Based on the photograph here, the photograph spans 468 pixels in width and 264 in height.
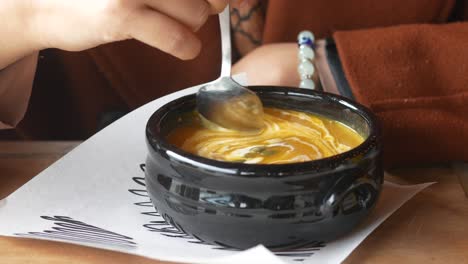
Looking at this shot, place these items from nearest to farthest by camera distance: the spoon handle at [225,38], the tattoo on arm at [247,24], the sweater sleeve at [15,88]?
the spoon handle at [225,38]
the sweater sleeve at [15,88]
the tattoo on arm at [247,24]

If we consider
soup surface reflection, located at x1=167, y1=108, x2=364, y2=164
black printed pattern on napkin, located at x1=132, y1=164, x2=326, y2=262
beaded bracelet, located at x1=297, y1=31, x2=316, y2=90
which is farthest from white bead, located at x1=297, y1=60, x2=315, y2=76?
black printed pattern on napkin, located at x1=132, y1=164, x2=326, y2=262

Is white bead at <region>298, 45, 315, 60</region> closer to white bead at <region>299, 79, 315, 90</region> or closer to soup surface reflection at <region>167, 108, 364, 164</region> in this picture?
white bead at <region>299, 79, 315, 90</region>

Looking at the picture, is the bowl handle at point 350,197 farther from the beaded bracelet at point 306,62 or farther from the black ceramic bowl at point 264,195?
the beaded bracelet at point 306,62

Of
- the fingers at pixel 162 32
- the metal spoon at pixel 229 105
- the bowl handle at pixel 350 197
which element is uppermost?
the fingers at pixel 162 32

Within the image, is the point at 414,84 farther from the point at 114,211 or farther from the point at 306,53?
the point at 114,211

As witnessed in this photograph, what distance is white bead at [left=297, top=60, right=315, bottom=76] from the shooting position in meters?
0.72

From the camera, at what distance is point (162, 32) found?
0.52 meters

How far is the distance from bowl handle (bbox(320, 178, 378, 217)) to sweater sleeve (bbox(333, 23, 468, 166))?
15 centimetres

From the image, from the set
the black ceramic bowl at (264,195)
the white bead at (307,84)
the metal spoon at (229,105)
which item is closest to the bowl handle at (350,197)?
the black ceramic bowl at (264,195)

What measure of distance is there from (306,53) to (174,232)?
298mm

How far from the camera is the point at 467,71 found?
25.9 inches

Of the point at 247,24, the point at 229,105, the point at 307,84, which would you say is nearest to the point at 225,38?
the point at 229,105

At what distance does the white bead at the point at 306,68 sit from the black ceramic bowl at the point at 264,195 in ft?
0.73

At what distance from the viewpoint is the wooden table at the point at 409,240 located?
1.63ft
